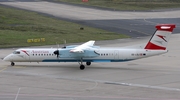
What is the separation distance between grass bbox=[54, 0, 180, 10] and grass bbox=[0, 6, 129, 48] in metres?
26.0

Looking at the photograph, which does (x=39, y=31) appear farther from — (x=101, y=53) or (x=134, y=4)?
(x=134, y=4)

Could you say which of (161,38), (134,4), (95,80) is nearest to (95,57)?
(95,80)

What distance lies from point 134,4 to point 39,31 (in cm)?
4658

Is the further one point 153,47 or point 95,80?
point 153,47

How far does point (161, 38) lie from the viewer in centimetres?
4556

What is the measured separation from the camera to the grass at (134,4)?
378 feet

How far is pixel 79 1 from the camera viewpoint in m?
128

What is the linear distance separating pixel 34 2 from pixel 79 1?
44.8 feet

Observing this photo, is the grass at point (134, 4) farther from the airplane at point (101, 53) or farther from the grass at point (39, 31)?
the airplane at point (101, 53)

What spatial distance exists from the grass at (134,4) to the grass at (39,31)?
25950mm

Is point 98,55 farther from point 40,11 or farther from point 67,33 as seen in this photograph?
point 40,11

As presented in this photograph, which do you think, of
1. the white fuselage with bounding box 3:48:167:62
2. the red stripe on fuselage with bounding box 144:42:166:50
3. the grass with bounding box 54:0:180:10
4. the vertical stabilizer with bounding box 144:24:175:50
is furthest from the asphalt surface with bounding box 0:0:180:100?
the grass with bounding box 54:0:180:10

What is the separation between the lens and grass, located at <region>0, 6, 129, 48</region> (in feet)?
231

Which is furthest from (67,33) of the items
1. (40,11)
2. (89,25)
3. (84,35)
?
(40,11)
